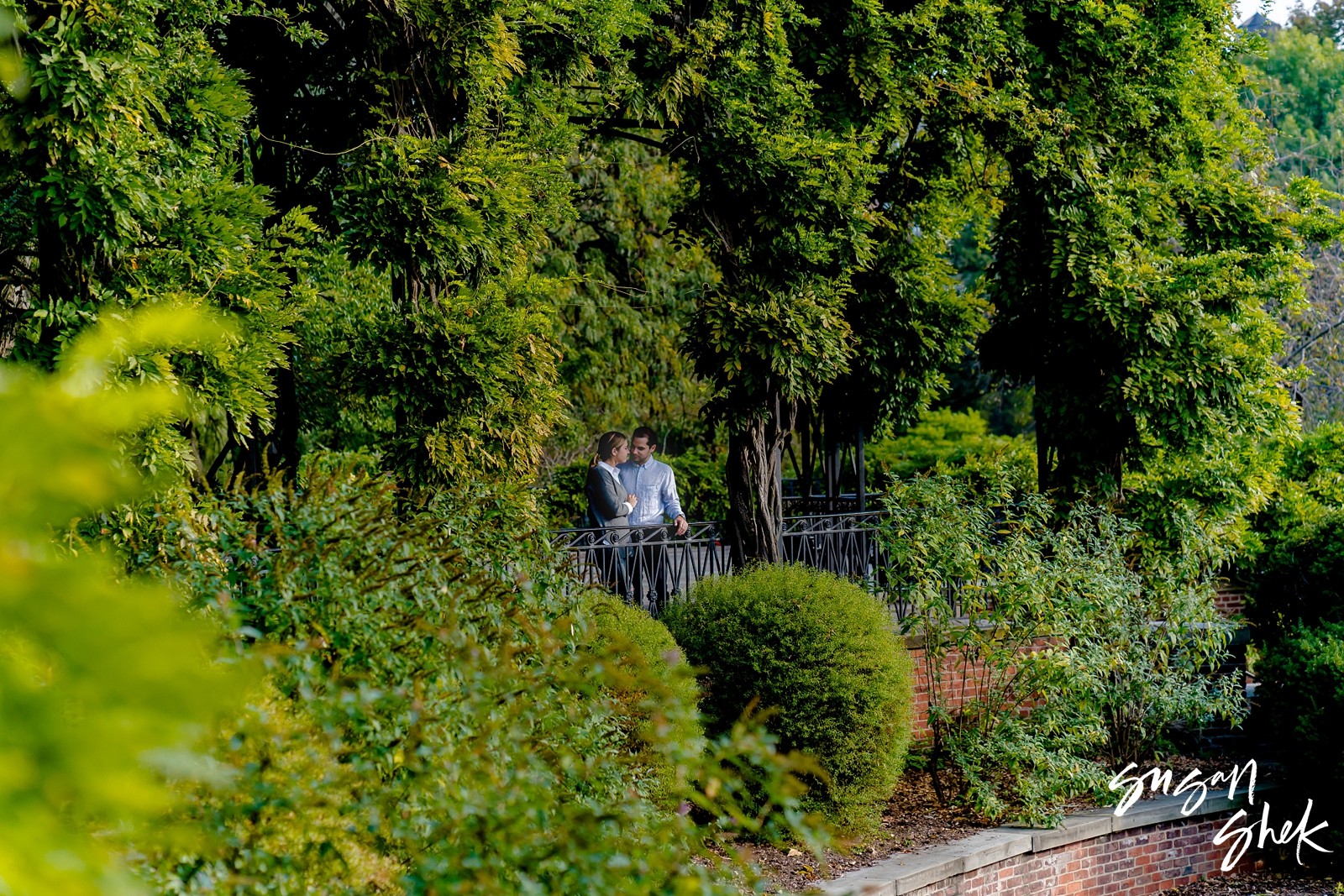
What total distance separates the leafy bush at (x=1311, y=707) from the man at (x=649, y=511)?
5301mm

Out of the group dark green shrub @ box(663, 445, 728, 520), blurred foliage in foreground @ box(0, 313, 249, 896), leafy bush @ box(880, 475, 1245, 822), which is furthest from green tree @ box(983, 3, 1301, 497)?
blurred foliage in foreground @ box(0, 313, 249, 896)

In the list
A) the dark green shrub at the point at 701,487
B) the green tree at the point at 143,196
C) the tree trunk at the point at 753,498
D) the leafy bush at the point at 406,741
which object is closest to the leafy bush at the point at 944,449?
the dark green shrub at the point at 701,487

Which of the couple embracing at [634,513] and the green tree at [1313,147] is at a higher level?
the green tree at [1313,147]

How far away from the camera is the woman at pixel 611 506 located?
10.2 meters

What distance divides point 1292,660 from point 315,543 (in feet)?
29.2

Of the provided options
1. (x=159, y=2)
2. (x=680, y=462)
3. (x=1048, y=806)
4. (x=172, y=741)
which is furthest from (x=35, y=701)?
(x=680, y=462)

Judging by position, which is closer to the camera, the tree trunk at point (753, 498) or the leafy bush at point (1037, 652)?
the leafy bush at point (1037, 652)

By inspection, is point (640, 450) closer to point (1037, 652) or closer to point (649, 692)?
point (1037, 652)

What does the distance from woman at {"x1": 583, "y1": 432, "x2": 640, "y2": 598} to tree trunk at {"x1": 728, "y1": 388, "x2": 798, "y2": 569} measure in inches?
36.8

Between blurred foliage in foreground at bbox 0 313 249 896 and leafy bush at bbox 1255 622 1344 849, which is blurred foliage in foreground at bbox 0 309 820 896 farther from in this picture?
leafy bush at bbox 1255 622 1344 849

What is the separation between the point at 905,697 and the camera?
28.7 ft

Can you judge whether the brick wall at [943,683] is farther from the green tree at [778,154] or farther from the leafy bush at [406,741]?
the leafy bush at [406,741]

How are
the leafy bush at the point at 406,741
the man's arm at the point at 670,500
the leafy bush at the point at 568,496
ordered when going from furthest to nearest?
the leafy bush at the point at 568,496 → the man's arm at the point at 670,500 → the leafy bush at the point at 406,741

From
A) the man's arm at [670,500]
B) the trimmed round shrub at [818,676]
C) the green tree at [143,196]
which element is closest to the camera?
the green tree at [143,196]
